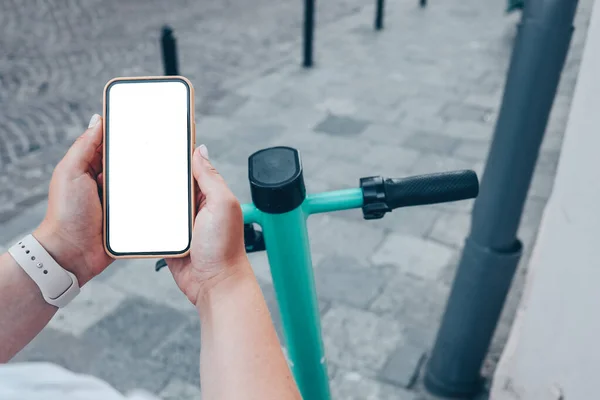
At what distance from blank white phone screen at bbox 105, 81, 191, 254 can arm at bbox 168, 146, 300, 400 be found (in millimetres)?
47

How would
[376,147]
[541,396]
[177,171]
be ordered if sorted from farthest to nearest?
[376,147]
[541,396]
[177,171]

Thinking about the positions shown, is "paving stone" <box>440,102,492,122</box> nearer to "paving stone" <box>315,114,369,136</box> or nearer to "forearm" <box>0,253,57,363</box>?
"paving stone" <box>315,114,369,136</box>

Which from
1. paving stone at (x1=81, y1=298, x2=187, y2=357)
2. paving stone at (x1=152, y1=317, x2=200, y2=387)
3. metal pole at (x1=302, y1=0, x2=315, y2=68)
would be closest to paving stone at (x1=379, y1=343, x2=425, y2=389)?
paving stone at (x1=152, y1=317, x2=200, y2=387)

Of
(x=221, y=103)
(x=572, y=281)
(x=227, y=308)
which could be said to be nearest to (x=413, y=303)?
(x=572, y=281)

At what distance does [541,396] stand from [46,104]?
17.9 ft

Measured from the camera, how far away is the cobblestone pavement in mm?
3209

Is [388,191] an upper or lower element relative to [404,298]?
upper

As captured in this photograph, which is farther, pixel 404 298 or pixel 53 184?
pixel 404 298

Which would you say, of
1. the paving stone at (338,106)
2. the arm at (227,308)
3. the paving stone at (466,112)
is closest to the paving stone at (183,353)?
the arm at (227,308)

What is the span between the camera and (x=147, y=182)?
1.29 m

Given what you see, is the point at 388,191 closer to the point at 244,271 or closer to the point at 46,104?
the point at 244,271

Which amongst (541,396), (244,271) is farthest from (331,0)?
(244,271)

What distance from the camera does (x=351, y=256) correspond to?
12.9 feet

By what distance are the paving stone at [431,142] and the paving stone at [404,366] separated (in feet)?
8.20
